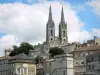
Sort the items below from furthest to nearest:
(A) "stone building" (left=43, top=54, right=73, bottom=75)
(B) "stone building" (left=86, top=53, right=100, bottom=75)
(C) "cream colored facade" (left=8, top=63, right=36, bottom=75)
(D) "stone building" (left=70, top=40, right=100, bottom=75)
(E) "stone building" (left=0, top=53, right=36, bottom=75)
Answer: (D) "stone building" (left=70, top=40, right=100, bottom=75) → (E) "stone building" (left=0, top=53, right=36, bottom=75) → (C) "cream colored facade" (left=8, top=63, right=36, bottom=75) → (A) "stone building" (left=43, top=54, right=73, bottom=75) → (B) "stone building" (left=86, top=53, right=100, bottom=75)

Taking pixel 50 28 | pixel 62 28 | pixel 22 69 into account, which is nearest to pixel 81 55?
pixel 22 69

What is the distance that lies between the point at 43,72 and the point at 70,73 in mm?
15674

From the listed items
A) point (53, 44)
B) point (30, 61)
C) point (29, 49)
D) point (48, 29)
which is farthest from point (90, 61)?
point (48, 29)

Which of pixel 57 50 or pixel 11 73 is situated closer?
pixel 11 73

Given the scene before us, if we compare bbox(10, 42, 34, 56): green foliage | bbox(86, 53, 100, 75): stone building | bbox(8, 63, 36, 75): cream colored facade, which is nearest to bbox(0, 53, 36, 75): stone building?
bbox(8, 63, 36, 75): cream colored facade

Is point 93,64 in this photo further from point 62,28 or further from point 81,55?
point 62,28

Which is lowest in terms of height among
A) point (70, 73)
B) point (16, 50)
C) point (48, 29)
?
point (70, 73)

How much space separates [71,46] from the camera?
12512 cm

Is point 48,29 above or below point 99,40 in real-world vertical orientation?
above

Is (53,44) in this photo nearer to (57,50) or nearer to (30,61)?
(57,50)

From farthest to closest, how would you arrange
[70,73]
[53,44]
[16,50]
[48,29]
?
[48,29] → [53,44] → [16,50] → [70,73]

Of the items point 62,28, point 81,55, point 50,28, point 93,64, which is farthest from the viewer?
point 62,28

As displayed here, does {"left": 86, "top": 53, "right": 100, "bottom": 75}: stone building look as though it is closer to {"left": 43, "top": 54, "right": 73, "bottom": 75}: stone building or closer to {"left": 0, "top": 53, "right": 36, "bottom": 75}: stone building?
{"left": 43, "top": 54, "right": 73, "bottom": 75}: stone building

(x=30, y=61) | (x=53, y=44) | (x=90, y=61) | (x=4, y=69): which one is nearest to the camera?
(x=90, y=61)
